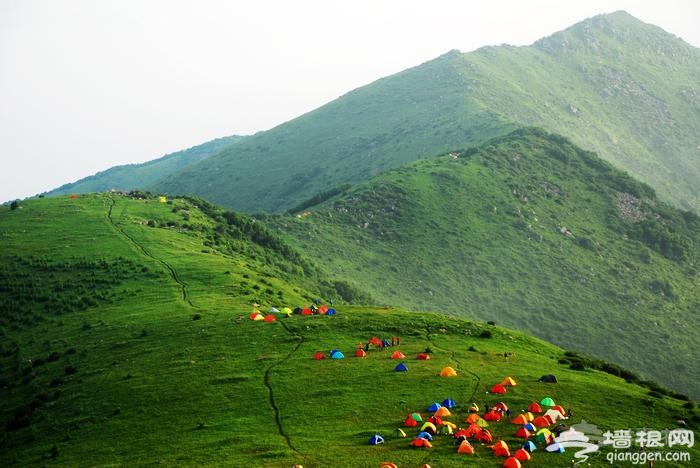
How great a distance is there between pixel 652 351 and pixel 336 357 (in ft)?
310

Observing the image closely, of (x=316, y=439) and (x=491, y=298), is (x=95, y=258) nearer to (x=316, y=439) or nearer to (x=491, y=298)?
(x=316, y=439)

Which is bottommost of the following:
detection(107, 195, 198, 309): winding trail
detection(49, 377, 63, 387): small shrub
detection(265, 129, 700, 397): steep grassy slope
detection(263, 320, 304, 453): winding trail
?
detection(265, 129, 700, 397): steep grassy slope

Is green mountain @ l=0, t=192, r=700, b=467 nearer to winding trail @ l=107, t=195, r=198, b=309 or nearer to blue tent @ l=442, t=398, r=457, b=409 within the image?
winding trail @ l=107, t=195, r=198, b=309

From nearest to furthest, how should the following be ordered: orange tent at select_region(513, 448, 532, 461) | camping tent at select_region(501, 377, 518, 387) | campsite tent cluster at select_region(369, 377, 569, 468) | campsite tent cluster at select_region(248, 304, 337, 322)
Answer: orange tent at select_region(513, 448, 532, 461), campsite tent cluster at select_region(369, 377, 569, 468), camping tent at select_region(501, 377, 518, 387), campsite tent cluster at select_region(248, 304, 337, 322)

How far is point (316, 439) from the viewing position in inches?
1780

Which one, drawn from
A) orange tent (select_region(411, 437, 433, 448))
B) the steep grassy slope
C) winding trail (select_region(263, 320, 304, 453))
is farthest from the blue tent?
the steep grassy slope

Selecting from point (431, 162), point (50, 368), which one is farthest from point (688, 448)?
point (431, 162)

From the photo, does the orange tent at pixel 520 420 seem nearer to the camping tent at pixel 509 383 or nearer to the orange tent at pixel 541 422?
the orange tent at pixel 541 422

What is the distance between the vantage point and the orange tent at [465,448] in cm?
4225

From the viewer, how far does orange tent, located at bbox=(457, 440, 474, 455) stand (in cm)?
4225

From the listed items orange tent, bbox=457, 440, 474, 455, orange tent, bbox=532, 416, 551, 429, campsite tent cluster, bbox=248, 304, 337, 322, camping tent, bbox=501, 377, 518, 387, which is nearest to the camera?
orange tent, bbox=457, 440, 474, 455

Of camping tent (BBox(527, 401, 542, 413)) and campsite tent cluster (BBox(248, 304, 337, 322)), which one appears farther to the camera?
campsite tent cluster (BBox(248, 304, 337, 322))

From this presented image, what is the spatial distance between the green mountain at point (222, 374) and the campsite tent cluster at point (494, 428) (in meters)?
0.54

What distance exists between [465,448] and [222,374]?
24.3m
